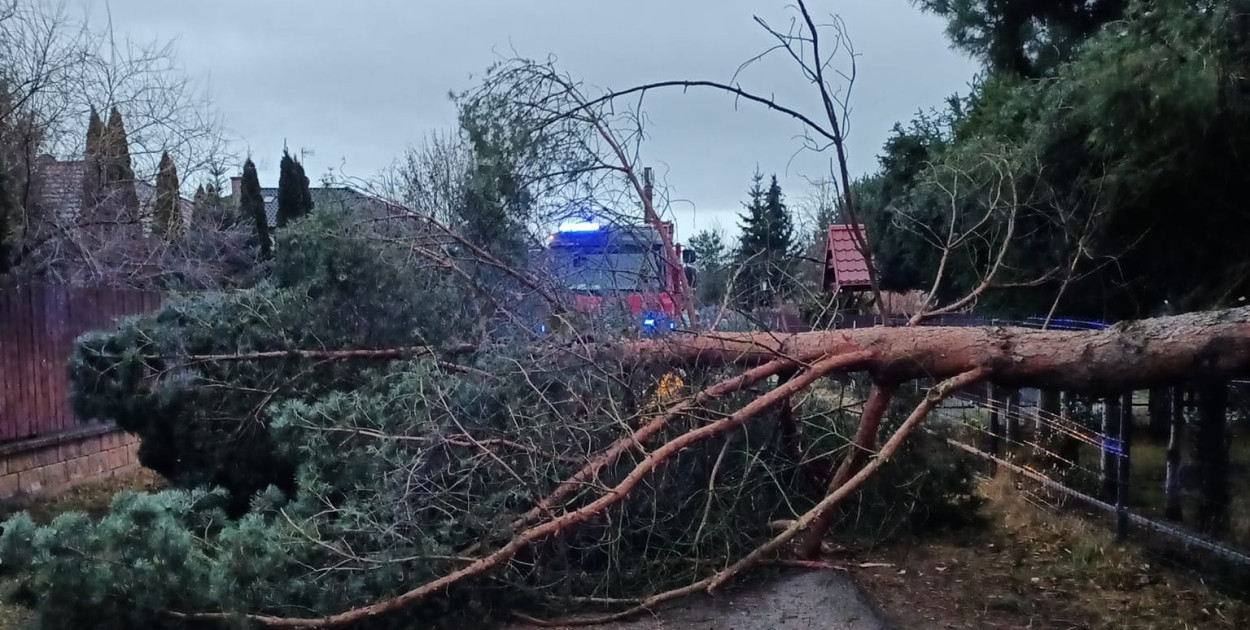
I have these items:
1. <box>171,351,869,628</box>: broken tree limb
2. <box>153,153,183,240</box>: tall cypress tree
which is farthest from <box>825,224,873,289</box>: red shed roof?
<box>153,153,183,240</box>: tall cypress tree

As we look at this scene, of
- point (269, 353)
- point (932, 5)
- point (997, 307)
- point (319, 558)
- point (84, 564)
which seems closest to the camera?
point (84, 564)

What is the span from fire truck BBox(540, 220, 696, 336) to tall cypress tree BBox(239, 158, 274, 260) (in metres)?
14.4

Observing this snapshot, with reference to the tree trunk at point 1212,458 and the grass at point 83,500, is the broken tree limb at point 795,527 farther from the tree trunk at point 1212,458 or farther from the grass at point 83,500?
the grass at point 83,500

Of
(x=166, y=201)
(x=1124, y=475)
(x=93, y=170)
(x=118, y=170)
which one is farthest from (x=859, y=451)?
(x=166, y=201)

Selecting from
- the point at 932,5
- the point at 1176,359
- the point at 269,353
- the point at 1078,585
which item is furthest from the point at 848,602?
the point at 932,5

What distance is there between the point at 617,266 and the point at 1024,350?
268cm

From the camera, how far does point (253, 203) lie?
2016 cm

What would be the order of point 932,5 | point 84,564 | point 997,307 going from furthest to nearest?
point 932,5, point 997,307, point 84,564

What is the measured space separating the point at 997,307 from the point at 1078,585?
9.07ft

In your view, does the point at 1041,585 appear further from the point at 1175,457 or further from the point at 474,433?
the point at 474,433

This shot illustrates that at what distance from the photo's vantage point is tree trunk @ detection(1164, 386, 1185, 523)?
599 cm

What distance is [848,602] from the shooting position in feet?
16.7

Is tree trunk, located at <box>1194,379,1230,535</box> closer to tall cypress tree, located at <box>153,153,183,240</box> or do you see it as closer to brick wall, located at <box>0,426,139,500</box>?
brick wall, located at <box>0,426,139,500</box>

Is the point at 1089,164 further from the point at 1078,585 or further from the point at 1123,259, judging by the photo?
the point at 1078,585
